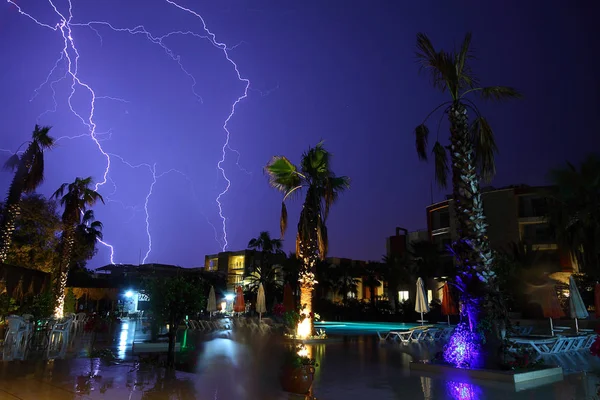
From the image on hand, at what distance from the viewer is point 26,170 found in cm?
1694

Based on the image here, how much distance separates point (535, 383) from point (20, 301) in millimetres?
18846

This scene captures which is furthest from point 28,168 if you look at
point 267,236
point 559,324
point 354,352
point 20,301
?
point 267,236

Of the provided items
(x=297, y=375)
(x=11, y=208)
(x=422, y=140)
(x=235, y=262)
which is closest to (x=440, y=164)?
(x=422, y=140)

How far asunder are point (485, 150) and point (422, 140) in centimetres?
140

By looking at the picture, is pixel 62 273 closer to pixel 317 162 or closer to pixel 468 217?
pixel 317 162

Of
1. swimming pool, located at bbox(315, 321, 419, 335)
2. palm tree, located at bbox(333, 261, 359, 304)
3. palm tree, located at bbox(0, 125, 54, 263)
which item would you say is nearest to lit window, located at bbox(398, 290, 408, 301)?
palm tree, located at bbox(333, 261, 359, 304)

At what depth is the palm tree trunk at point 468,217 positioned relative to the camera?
888 cm

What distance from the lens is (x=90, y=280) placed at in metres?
31.2

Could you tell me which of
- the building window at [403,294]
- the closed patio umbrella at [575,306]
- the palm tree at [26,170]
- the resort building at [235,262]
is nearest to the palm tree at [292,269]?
the building window at [403,294]

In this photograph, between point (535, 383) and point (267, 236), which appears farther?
point (267, 236)

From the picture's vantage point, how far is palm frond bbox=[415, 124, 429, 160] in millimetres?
10320

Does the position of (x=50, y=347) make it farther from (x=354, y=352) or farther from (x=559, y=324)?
(x=559, y=324)

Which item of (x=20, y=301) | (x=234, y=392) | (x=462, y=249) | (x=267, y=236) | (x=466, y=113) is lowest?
(x=234, y=392)

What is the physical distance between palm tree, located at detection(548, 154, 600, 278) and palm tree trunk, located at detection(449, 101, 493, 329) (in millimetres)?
14630
